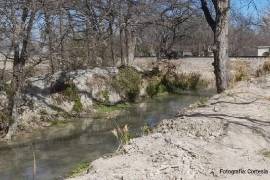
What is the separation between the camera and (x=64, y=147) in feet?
48.9

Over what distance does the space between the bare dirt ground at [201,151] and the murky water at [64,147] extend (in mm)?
2895

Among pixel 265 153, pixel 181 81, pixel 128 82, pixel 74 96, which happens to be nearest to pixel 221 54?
pixel 74 96

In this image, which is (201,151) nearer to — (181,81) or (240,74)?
(240,74)

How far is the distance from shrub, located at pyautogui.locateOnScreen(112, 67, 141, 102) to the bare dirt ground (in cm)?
1296

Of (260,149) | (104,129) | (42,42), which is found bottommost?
(104,129)

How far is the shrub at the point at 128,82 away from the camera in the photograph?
24.7 meters

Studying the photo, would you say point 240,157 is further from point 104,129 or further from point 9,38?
point 104,129

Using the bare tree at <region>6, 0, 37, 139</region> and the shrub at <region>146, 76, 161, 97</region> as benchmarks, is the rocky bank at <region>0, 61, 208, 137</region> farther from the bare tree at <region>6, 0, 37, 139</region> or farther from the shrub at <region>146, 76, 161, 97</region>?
the bare tree at <region>6, 0, 37, 139</region>

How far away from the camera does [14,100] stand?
16172mm

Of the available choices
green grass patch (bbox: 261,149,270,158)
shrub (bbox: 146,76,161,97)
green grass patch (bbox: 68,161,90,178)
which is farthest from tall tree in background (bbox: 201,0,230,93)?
shrub (bbox: 146,76,161,97)

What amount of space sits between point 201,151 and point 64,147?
24.0ft

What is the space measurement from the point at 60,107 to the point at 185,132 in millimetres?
11309

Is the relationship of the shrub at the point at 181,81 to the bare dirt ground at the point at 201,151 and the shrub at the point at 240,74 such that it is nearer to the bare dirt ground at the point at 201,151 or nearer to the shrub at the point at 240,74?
the shrub at the point at 240,74

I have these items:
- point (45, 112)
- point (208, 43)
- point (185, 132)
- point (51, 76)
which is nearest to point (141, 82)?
point (51, 76)
